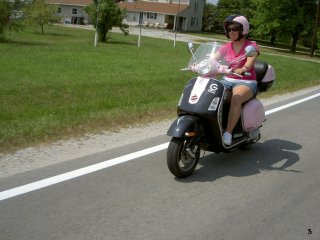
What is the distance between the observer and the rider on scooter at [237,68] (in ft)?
18.4

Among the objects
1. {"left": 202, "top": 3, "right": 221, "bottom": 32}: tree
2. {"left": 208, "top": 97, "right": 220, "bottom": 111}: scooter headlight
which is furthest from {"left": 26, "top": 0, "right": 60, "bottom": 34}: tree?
{"left": 202, "top": 3, "right": 221, "bottom": 32}: tree

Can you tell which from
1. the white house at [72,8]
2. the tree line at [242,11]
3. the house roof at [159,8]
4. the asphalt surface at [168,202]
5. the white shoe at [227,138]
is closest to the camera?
the asphalt surface at [168,202]

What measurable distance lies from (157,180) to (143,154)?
970mm

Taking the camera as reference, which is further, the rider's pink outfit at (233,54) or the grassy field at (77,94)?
the grassy field at (77,94)

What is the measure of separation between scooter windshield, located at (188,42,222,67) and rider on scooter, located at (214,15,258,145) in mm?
63

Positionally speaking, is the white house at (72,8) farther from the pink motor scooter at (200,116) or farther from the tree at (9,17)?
the pink motor scooter at (200,116)

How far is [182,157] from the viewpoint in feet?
17.3

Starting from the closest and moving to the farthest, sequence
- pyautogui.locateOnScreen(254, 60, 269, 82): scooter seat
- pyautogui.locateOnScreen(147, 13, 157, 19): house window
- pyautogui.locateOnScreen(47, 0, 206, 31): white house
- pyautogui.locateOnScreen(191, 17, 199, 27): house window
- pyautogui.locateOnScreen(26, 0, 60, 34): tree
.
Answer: pyautogui.locateOnScreen(254, 60, 269, 82): scooter seat, pyautogui.locateOnScreen(26, 0, 60, 34): tree, pyautogui.locateOnScreen(47, 0, 206, 31): white house, pyautogui.locateOnScreen(147, 13, 157, 19): house window, pyautogui.locateOnScreen(191, 17, 199, 27): house window

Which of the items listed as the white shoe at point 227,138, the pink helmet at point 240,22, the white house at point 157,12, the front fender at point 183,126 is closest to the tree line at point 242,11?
the white house at point 157,12

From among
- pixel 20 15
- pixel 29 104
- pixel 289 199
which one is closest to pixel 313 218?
pixel 289 199

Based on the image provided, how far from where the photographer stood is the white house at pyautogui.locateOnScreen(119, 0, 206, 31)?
7131cm

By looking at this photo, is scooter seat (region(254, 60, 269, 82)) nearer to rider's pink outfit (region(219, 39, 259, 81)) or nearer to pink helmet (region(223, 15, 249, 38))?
rider's pink outfit (region(219, 39, 259, 81))

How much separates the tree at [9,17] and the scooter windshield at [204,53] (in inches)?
997

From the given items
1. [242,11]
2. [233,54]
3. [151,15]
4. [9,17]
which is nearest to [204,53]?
[233,54]
